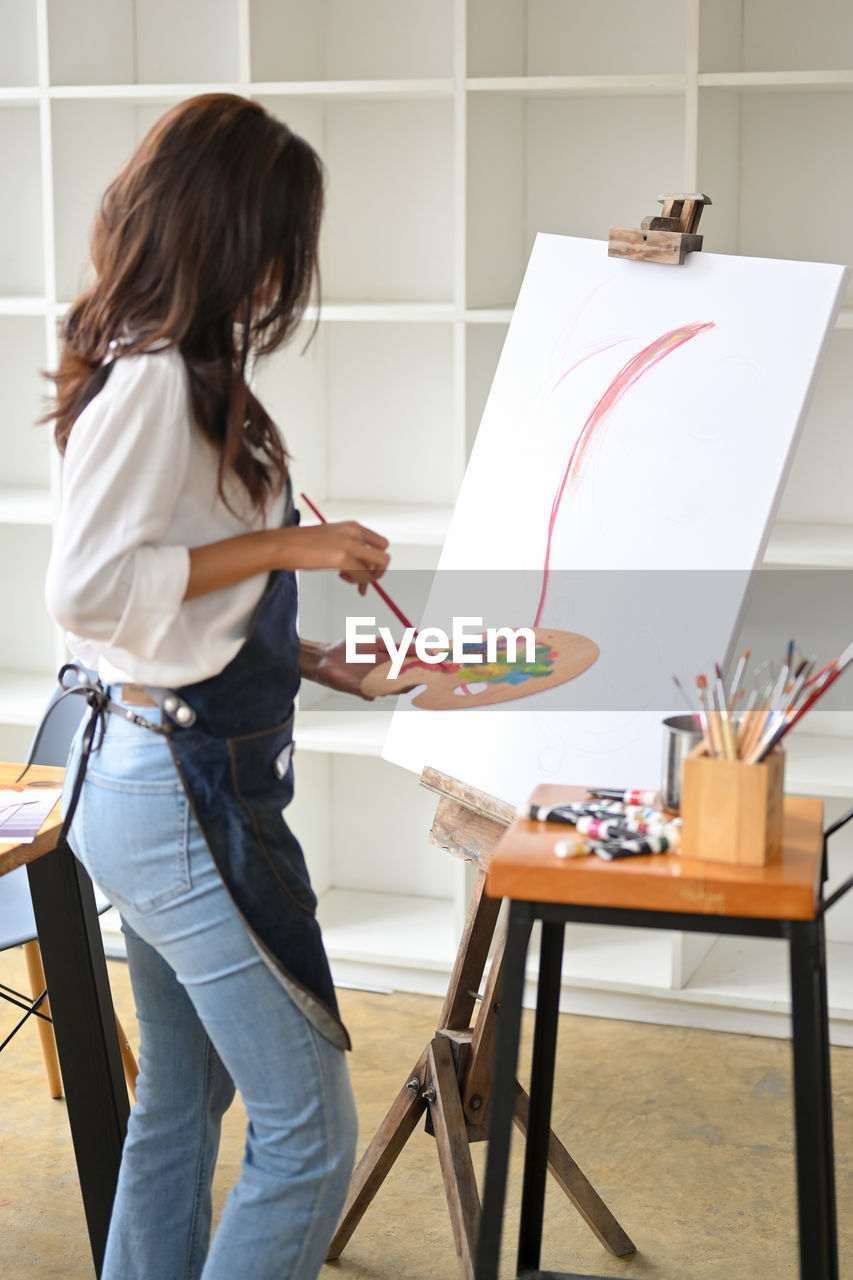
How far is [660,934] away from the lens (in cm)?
319

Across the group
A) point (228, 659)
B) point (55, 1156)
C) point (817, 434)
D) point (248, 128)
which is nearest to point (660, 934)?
point (817, 434)

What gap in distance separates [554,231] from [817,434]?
2.38 feet

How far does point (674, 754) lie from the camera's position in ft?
5.12

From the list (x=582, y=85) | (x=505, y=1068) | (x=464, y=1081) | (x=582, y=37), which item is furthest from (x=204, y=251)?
(x=582, y=37)

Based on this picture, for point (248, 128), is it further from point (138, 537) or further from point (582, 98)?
point (582, 98)

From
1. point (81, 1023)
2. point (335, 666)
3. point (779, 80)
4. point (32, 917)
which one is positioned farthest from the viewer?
point (779, 80)

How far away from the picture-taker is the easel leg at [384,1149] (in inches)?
84.1

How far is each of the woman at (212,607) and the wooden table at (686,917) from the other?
0.17m

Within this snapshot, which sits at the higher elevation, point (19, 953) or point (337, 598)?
point (337, 598)

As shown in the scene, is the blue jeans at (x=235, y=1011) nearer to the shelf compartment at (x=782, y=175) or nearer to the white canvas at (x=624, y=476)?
the white canvas at (x=624, y=476)

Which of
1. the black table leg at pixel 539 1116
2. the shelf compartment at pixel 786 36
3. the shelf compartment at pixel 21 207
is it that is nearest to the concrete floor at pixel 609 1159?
the black table leg at pixel 539 1116

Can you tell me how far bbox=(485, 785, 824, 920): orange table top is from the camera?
1.35m

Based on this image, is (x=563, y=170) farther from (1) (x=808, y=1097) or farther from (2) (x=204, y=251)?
(1) (x=808, y=1097)

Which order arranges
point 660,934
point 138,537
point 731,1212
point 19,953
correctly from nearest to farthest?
point 138,537 → point 731,1212 → point 660,934 → point 19,953
